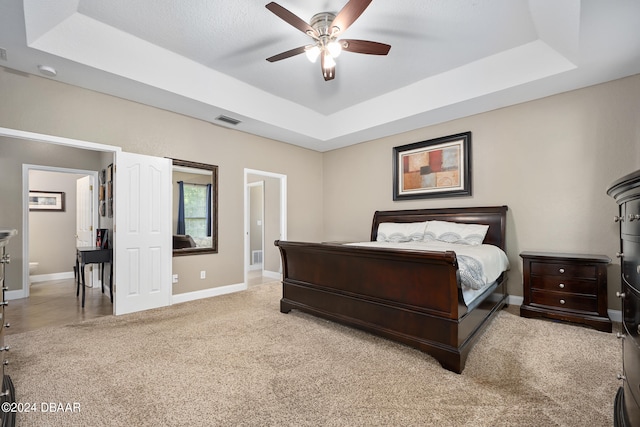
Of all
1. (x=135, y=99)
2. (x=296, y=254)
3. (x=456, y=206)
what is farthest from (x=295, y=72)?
(x=456, y=206)

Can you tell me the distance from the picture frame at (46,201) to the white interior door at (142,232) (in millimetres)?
4042

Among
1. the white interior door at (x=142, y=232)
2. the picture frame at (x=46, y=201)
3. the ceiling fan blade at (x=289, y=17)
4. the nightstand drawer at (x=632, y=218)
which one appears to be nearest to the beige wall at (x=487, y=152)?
the white interior door at (x=142, y=232)

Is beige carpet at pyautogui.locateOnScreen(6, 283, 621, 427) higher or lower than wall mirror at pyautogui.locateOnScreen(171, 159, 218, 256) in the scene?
lower

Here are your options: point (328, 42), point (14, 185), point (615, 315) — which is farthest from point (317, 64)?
point (14, 185)

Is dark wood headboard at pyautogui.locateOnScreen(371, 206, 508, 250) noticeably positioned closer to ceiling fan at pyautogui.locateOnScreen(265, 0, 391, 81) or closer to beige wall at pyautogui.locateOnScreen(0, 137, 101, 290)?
ceiling fan at pyautogui.locateOnScreen(265, 0, 391, 81)

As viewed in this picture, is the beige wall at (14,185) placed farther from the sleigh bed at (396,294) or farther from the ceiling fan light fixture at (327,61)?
the ceiling fan light fixture at (327,61)

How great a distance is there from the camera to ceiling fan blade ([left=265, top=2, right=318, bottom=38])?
85.2 inches

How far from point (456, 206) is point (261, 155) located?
3.35 m

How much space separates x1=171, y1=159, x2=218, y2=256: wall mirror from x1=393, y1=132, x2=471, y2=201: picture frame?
120 inches

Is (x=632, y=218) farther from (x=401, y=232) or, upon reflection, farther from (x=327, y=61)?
(x=401, y=232)

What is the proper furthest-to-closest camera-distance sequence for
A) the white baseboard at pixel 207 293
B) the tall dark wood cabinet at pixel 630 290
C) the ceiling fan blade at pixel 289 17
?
the white baseboard at pixel 207 293
the ceiling fan blade at pixel 289 17
the tall dark wood cabinet at pixel 630 290

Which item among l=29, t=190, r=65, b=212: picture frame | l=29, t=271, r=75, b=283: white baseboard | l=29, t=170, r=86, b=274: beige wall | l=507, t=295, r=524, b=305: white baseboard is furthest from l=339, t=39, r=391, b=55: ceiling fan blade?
l=29, t=271, r=75, b=283: white baseboard

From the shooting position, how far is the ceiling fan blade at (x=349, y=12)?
217 cm

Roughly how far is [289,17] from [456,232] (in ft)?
10.7
